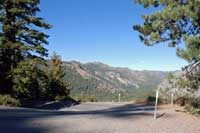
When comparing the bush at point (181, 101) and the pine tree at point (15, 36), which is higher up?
the pine tree at point (15, 36)

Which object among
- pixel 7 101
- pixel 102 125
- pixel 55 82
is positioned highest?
pixel 55 82

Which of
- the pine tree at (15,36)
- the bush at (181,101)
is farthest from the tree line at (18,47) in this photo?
the bush at (181,101)

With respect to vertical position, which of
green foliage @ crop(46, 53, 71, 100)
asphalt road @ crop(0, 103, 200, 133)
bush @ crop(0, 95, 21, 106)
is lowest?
asphalt road @ crop(0, 103, 200, 133)

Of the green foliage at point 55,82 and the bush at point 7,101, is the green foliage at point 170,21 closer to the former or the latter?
the bush at point 7,101

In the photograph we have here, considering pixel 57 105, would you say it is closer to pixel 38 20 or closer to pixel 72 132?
pixel 38 20

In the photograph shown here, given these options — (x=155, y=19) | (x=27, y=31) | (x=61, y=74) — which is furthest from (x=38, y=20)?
(x=61, y=74)

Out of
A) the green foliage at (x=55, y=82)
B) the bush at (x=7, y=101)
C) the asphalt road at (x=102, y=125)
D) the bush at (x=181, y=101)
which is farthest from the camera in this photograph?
the green foliage at (x=55, y=82)

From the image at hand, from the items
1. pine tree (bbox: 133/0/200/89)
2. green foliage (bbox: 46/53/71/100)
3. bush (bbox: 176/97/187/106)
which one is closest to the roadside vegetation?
pine tree (bbox: 133/0/200/89)

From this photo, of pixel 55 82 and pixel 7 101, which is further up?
pixel 55 82

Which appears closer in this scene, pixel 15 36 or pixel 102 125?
pixel 102 125

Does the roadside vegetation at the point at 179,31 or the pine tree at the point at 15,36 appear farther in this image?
the pine tree at the point at 15,36

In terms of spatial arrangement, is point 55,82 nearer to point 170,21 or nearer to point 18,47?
point 18,47

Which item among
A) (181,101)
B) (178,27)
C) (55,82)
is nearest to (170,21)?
Result: (178,27)

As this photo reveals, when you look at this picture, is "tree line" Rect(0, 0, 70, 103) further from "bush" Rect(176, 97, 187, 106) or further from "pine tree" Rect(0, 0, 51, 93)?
"bush" Rect(176, 97, 187, 106)
